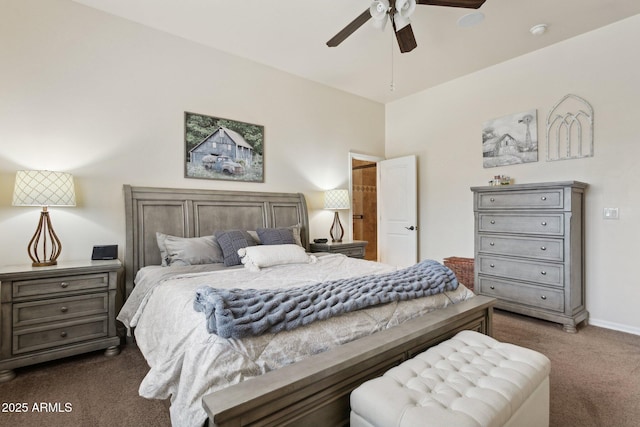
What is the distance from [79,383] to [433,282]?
96.4 inches

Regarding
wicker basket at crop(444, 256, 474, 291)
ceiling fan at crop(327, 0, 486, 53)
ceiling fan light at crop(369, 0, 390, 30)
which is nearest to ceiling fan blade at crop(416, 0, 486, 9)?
ceiling fan at crop(327, 0, 486, 53)

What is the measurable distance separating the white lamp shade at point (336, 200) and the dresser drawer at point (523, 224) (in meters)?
1.64

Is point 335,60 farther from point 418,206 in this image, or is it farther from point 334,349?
point 334,349

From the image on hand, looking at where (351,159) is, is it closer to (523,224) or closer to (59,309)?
(523,224)

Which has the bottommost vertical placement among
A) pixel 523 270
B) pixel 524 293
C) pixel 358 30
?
pixel 524 293

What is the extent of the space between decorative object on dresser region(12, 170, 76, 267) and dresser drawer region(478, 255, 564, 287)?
405 centimetres

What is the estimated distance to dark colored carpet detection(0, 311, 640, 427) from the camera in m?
1.74

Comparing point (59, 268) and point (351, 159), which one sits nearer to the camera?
point (59, 268)

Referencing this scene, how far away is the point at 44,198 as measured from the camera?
235cm

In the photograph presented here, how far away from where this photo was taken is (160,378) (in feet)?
4.43

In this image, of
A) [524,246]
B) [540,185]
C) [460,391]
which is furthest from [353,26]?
[524,246]

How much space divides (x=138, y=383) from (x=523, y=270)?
3562 millimetres

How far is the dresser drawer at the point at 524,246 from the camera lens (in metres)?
3.00

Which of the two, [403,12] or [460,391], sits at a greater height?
[403,12]
